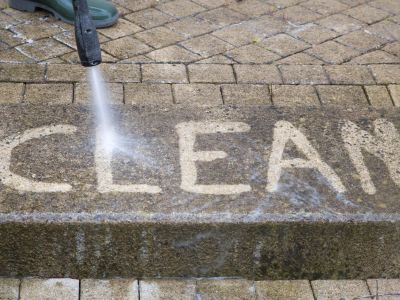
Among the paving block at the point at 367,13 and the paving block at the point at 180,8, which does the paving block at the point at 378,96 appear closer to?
the paving block at the point at 367,13

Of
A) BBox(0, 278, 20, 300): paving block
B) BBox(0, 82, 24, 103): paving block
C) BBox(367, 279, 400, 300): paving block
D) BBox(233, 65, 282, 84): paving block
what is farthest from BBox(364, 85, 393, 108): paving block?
BBox(0, 278, 20, 300): paving block

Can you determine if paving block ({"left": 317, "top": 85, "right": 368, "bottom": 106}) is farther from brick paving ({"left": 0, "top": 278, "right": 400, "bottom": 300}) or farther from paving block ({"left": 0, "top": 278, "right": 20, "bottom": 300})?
paving block ({"left": 0, "top": 278, "right": 20, "bottom": 300})

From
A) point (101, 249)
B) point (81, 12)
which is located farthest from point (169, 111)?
point (101, 249)

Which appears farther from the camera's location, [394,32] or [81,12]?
[394,32]

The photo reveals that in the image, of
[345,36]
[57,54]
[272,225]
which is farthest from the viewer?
[345,36]

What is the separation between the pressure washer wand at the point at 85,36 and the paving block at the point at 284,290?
105 centimetres

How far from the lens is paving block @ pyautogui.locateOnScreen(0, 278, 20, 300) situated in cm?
257

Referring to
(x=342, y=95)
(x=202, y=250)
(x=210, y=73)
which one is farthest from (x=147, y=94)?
Result: (x=202, y=250)

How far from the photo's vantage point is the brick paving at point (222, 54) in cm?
350

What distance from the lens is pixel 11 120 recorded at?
3.02m

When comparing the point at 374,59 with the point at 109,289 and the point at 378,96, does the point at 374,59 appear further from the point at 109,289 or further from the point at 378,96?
the point at 109,289

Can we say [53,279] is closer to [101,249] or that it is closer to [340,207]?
[101,249]

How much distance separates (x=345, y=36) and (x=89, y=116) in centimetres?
170

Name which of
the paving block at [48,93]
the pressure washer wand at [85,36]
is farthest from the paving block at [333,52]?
the pressure washer wand at [85,36]
